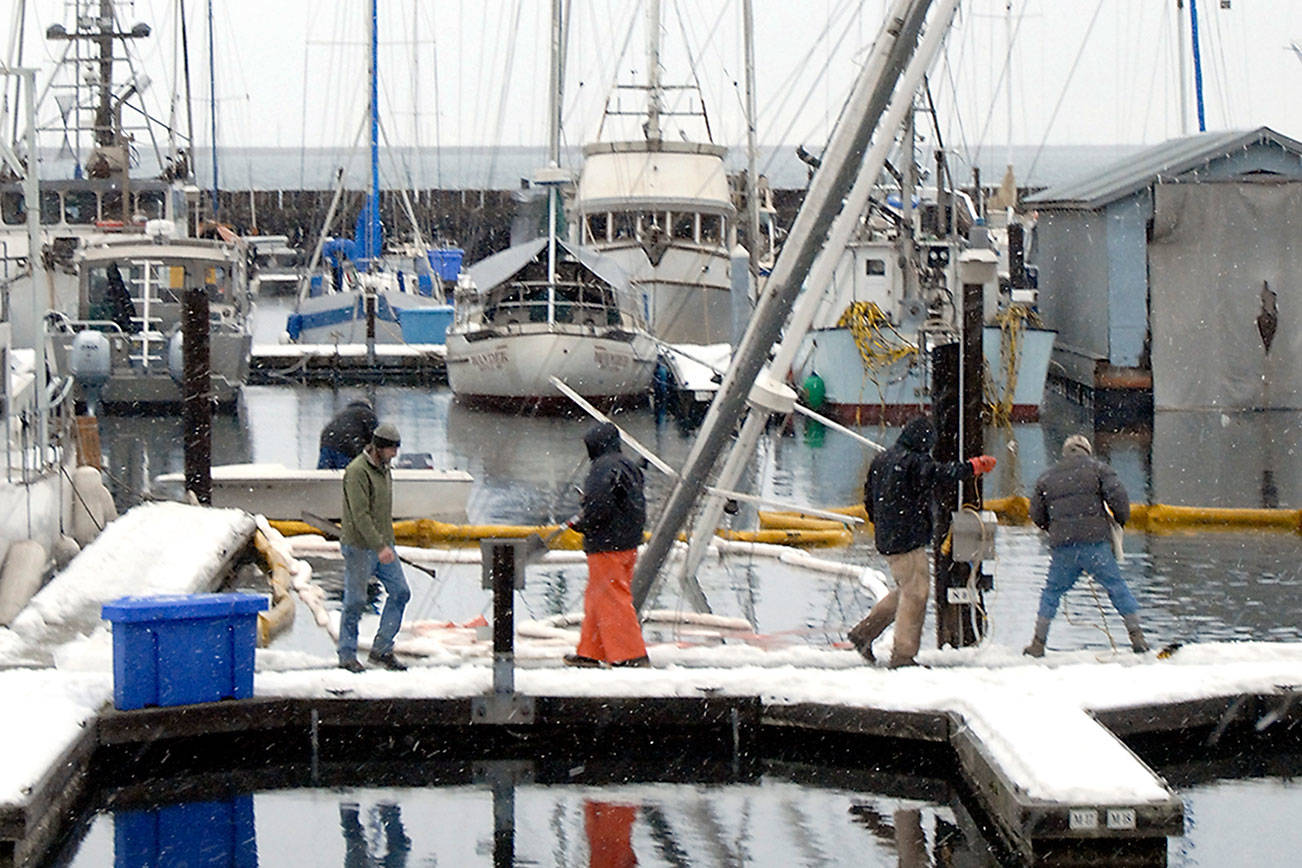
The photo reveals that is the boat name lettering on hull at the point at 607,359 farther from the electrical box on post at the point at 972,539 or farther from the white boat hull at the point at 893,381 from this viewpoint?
the electrical box on post at the point at 972,539

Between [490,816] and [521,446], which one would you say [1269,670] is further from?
[521,446]

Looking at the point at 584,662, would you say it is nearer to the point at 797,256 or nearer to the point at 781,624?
the point at 797,256

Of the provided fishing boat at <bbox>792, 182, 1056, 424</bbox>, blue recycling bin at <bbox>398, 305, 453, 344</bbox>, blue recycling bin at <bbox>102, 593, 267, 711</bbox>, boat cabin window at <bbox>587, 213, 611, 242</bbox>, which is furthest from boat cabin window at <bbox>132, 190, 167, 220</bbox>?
blue recycling bin at <bbox>102, 593, 267, 711</bbox>

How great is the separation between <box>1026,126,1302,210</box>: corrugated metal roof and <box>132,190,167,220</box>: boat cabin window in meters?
19.5

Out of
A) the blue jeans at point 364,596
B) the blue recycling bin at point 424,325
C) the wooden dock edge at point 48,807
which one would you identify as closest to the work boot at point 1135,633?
the blue jeans at point 364,596

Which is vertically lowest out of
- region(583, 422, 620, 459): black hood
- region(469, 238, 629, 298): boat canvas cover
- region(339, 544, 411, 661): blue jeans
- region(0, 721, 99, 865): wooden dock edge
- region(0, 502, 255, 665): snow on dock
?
region(0, 721, 99, 865): wooden dock edge

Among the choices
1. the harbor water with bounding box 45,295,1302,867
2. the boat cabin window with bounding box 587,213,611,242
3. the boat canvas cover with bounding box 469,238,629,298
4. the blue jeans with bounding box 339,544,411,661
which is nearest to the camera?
the harbor water with bounding box 45,295,1302,867

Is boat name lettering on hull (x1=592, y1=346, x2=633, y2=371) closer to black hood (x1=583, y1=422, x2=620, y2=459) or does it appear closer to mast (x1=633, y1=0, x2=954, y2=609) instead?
mast (x1=633, y1=0, x2=954, y2=609)

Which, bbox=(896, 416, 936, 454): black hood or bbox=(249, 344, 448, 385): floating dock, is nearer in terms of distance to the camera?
bbox=(896, 416, 936, 454): black hood

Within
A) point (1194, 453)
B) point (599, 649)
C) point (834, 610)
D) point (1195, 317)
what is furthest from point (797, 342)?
point (1195, 317)

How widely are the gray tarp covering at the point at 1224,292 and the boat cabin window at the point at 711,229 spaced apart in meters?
13.0

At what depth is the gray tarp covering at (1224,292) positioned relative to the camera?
3334 centimetres

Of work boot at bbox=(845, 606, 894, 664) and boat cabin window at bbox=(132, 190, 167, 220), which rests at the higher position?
boat cabin window at bbox=(132, 190, 167, 220)

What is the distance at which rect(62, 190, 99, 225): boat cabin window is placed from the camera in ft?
137
